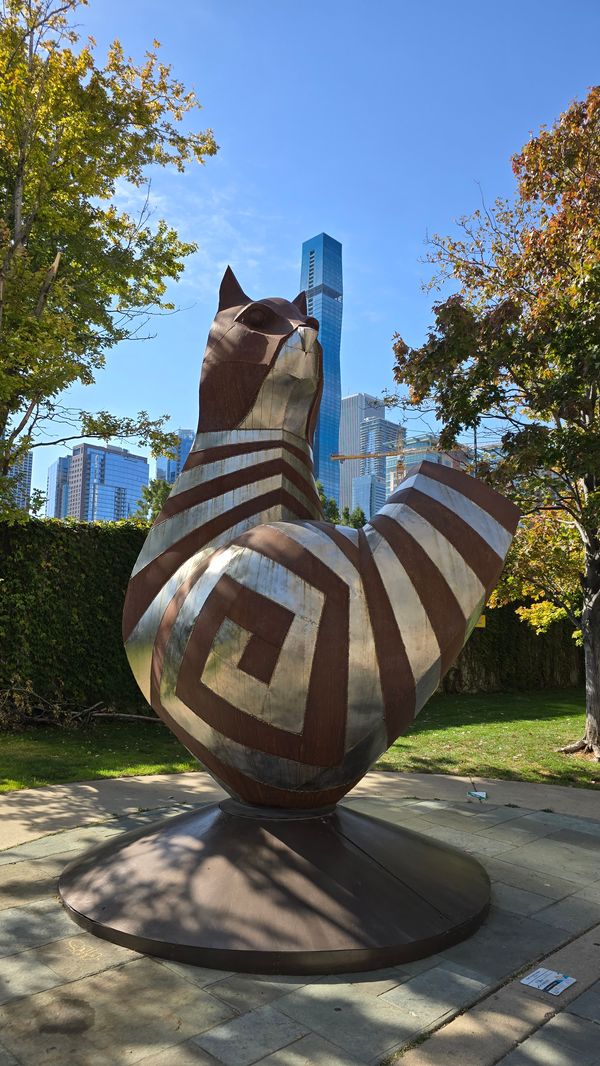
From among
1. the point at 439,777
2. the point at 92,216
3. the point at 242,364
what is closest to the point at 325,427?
the point at 92,216

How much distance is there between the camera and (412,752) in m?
12.2

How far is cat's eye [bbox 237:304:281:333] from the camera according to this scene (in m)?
5.10

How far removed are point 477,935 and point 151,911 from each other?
200 cm

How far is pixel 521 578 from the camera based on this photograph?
12672 mm

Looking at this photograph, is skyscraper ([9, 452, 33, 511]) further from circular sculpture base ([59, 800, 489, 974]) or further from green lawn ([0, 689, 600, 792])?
circular sculpture base ([59, 800, 489, 974])

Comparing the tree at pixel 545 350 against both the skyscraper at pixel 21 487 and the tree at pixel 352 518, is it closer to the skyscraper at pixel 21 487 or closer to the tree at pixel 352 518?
the skyscraper at pixel 21 487

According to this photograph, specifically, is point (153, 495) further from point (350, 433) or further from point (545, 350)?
point (350, 433)

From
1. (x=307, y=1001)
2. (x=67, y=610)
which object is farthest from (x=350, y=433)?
(x=307, y=1001)

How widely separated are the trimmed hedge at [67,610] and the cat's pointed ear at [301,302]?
8907 mm

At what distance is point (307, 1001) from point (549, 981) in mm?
1355

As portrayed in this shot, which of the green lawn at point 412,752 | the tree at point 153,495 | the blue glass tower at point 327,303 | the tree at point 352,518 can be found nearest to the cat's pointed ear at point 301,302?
the green lawn at point 412,752

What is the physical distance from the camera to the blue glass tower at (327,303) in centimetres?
2985

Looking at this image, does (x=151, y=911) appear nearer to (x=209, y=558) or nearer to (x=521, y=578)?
(x=209, y=558)

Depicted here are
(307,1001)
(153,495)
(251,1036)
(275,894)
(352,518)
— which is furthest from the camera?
(153,495)
